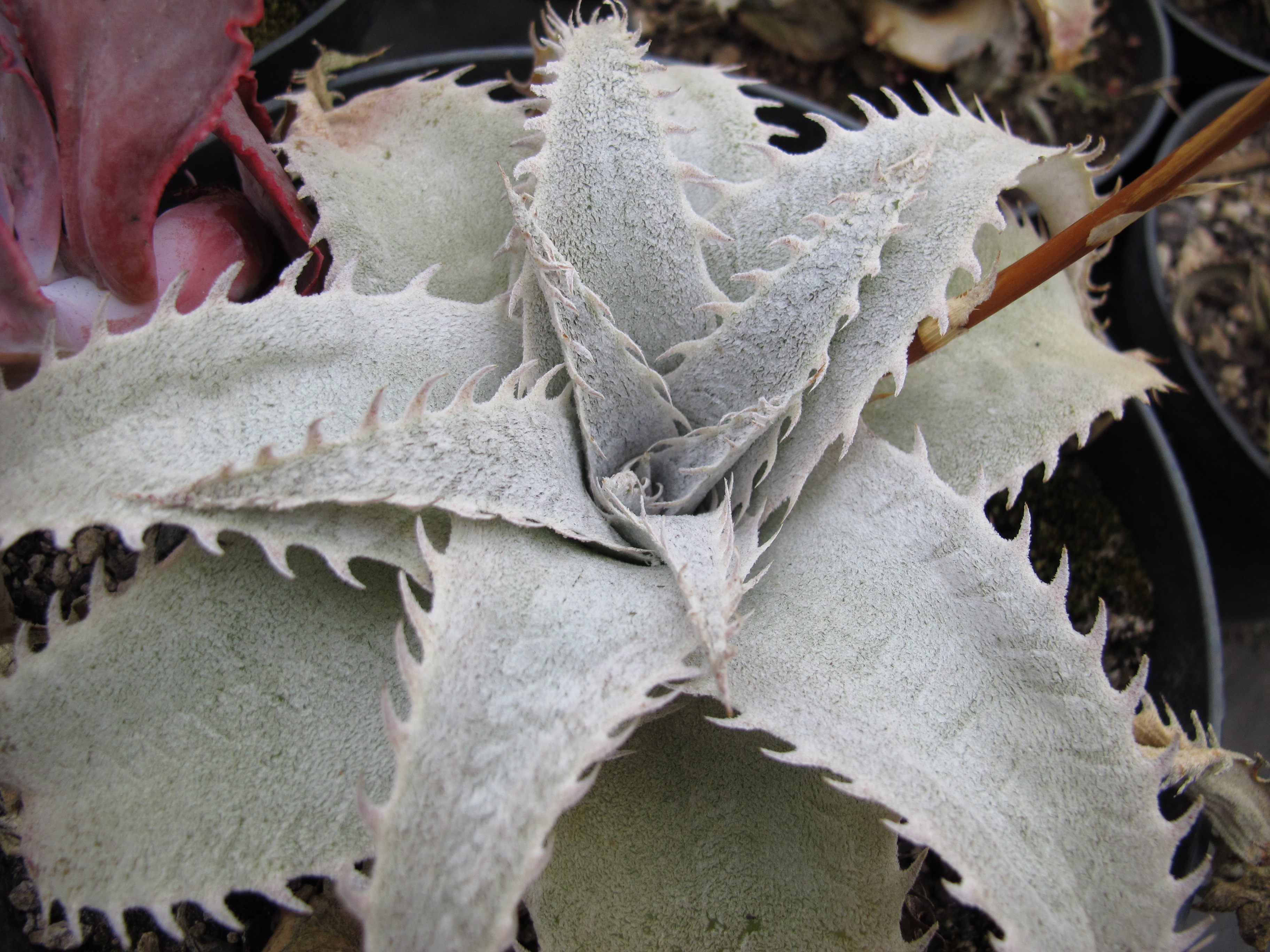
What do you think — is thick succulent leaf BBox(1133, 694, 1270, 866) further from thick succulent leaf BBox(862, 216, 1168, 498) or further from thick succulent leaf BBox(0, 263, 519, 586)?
thick succulent leaf BBox(0, 263, 519, 586)

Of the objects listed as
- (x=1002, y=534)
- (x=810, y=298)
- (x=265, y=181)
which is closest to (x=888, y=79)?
(x=1002, y=534)

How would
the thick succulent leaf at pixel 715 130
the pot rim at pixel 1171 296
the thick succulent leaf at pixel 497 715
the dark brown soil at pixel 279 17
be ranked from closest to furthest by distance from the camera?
the thick succulent leaf at pixel 497 715 < the thick succulent leaf at pixel 715 130 < the dark brown soil at pixel 279 17 < the pot rim at pixel 1171 296

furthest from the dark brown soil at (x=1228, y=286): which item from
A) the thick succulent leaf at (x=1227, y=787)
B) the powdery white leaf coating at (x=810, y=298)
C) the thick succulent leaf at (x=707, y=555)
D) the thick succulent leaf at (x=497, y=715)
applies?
the thick succulent leaf at (x=497, y=715)

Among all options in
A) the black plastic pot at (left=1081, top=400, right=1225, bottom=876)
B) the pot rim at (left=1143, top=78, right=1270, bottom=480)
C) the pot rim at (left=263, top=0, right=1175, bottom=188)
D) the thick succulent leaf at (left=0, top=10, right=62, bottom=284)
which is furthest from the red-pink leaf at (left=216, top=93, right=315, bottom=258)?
the pot rim at (left=1143, top=78, right=1270, bottom=480)

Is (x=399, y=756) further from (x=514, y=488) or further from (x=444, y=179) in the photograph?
(x=444, y=179)

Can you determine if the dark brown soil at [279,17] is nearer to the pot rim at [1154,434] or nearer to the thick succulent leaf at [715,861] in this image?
the pot rim at [1154,434]

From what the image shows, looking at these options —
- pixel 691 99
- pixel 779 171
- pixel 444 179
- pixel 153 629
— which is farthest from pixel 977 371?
pixel 153 629
